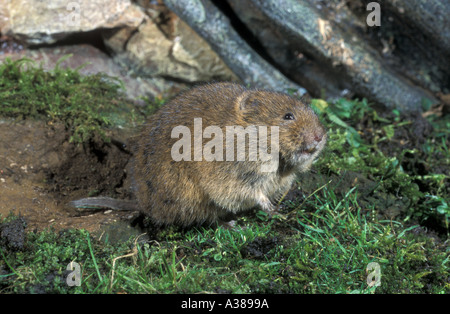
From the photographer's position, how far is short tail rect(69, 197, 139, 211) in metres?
4.91

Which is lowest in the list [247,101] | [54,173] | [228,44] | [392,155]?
[54,173]

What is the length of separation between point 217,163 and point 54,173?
2.12m

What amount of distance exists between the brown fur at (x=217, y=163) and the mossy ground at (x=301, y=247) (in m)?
0.26

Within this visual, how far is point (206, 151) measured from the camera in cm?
440

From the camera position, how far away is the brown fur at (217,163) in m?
4.23

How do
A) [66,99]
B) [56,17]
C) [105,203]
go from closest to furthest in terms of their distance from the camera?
[105,203] < [66,99] < [56,17]

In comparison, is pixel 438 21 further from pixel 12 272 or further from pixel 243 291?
pixel 12 272

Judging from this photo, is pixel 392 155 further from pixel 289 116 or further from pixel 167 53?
pixel 167 53

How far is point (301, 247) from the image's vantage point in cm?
420

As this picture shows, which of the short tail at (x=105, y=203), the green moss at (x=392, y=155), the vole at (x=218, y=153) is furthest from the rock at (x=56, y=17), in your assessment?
the green moss at (x=392, y=155)

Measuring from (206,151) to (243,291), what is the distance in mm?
1323

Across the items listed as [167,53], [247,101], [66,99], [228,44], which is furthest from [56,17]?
[247,101]

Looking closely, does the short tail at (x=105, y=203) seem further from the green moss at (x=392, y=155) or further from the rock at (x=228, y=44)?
the rock at (x=228, y=44)

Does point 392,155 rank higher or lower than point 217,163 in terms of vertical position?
lower
